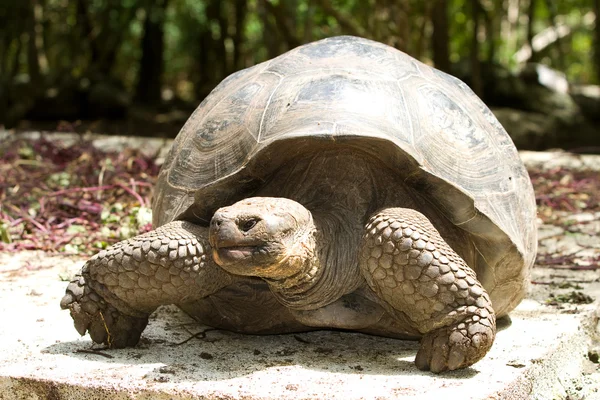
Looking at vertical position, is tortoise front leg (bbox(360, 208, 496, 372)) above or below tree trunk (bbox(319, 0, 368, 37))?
below

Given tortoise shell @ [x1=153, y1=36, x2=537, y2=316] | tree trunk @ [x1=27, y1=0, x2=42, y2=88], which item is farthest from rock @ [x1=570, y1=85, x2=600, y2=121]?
tortoise shell @ [x1=153, y1=36, x2=537, y2=316]

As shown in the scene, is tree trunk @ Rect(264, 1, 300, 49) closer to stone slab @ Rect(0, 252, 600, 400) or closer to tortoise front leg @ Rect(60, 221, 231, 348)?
stone slab @ Rect(0, 252, 600, 400)

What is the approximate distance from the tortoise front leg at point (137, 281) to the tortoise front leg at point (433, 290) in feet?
1.88

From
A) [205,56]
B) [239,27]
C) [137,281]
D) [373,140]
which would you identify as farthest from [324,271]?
[205,56]

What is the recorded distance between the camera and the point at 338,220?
290 centimetres

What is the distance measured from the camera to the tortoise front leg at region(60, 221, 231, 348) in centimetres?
277

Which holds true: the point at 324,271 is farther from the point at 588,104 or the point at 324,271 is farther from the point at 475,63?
the point at 588,104

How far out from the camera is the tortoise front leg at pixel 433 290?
8.43ft

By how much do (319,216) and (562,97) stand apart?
10317mm

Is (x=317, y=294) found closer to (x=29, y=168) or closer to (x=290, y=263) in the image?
(x=290, y=263)

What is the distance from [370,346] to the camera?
3.02 meters

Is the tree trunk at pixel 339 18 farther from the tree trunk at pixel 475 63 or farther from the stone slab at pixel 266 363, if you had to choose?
the stone slab at pixel 266 363

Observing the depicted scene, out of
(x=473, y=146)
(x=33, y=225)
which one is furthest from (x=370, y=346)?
(x=33, y=225)

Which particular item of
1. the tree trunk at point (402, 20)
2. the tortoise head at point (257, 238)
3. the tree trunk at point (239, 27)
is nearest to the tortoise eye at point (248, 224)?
the tortoise head at point (257, 238)
